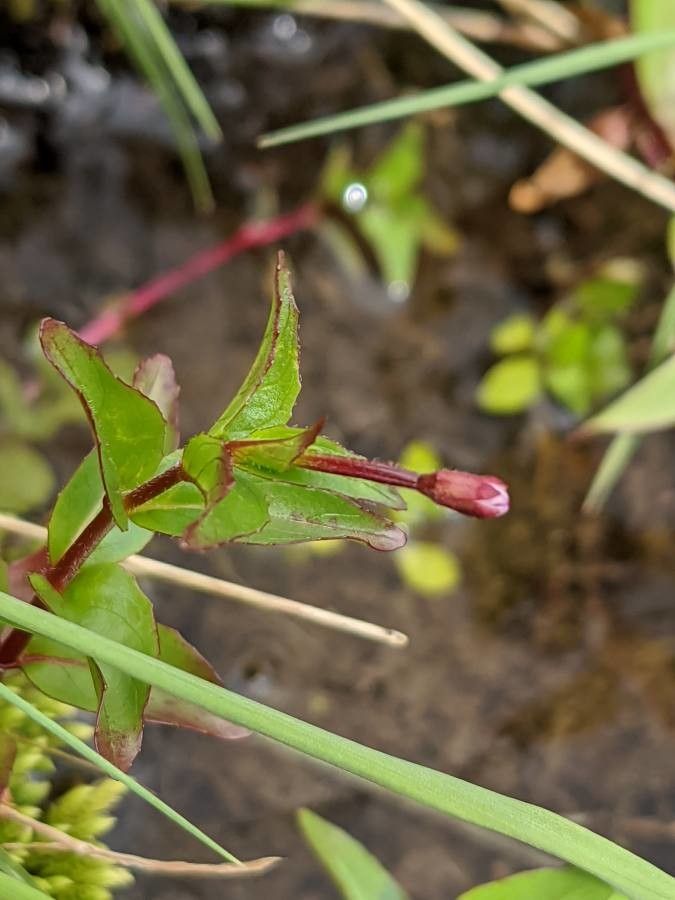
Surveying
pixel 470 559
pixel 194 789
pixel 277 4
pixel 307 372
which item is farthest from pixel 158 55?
pixel 194 789

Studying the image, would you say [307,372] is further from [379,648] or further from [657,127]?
[657,127]

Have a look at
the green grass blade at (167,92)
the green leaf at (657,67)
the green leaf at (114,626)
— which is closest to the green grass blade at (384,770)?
the green leaf at (114,626)

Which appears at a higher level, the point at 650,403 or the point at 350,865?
the point at 650,403

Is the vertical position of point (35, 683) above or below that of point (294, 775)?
below

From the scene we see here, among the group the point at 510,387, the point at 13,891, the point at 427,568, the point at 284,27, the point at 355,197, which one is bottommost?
the point at 13,891

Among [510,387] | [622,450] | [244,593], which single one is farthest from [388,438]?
[244,593]

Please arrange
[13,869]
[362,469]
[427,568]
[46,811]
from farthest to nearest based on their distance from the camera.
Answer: [427,568] < [46,811] < [13,869] < [362,469]

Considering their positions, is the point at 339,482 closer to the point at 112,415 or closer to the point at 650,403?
the point at 112,415

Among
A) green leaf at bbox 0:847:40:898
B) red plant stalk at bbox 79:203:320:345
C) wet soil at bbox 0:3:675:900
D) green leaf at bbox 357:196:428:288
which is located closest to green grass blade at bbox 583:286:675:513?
wet soil at bbox 0:3:675:900

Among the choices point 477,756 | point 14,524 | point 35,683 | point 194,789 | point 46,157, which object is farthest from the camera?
point 46,157
